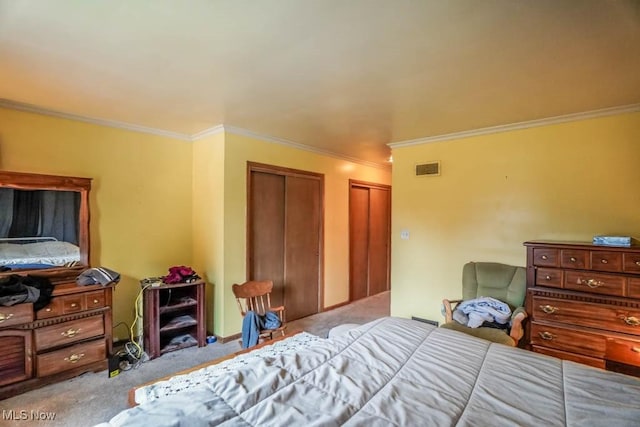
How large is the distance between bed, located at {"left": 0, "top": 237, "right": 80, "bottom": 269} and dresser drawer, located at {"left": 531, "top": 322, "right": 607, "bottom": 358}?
4199 mm

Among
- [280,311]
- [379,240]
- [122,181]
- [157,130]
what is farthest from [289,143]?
[379,240]

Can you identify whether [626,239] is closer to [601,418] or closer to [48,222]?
[601,418]

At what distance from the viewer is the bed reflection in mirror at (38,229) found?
8.82ft

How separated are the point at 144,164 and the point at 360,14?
296 centimetres

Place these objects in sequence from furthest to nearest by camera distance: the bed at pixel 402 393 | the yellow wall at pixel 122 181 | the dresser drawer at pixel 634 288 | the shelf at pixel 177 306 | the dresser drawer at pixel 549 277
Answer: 1. the shelf at pixel 177 306
2. the yellow wall at pixel 122 181
3. the dresser drawer at pixel 549 277
4. the dresser drawer at pixel 634 288
5. the bed at pixel 402 393

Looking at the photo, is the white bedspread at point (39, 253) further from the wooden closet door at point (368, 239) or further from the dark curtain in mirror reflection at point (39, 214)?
the wooden closet door at point (368, 239)

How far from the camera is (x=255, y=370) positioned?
1.34 m

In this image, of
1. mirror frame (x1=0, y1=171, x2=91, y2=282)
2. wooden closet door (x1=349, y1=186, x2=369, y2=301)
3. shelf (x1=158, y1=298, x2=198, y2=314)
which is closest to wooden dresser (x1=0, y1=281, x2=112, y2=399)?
mirror frame (x1=0, y1=171, x2=91, y2=282)

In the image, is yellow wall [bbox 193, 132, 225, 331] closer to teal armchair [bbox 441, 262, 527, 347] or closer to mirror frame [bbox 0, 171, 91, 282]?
mirror frame [bbox 0, 171, 91, 282]

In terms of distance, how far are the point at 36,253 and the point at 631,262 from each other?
4.86 meters

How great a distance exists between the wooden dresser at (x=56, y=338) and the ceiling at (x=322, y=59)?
168 cm

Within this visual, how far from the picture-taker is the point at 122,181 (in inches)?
131

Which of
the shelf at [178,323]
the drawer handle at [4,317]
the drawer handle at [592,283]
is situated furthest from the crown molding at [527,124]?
the drawer handle at [4,317]

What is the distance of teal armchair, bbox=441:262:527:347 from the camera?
8.44 feet
